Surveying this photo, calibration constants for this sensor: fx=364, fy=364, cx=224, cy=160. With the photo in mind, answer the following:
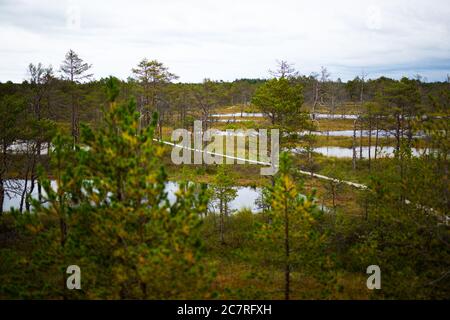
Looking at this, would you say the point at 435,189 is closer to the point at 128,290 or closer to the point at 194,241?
the point at 194,241

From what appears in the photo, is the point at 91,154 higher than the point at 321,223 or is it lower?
higher

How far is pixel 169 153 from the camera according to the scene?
164 feet

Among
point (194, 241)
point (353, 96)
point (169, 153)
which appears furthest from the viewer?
point (353, 96)

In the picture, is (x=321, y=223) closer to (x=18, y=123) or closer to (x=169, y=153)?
(x=18, y=123)

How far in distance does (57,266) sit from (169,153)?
40.3 metres

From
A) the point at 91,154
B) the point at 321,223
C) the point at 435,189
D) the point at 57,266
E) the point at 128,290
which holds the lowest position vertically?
the point at 321,223

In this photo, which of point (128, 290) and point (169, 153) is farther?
point (169, 153)

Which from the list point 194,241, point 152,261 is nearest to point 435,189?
point 194,241
